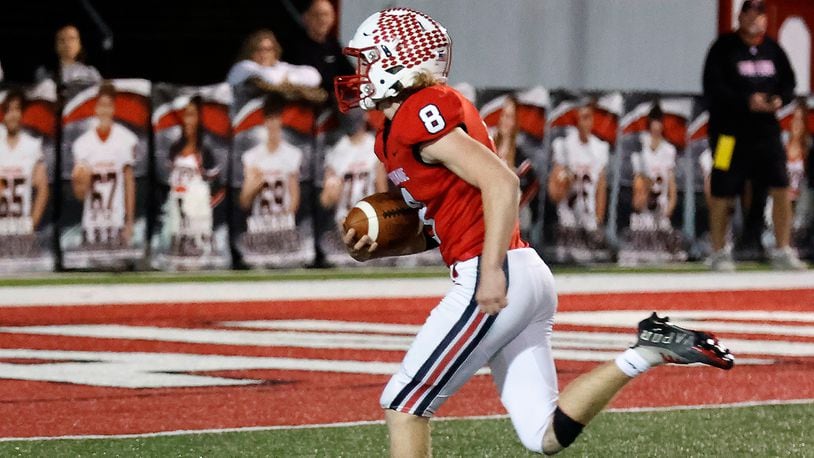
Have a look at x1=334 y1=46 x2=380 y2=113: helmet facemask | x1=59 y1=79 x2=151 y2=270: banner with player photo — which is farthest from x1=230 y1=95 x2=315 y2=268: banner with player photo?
x1=334 y1=46 x2=380 y2=113: helmet facemask

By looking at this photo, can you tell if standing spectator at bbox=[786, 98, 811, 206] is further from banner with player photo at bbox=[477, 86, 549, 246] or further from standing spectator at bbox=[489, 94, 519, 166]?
standing spectator at bbox=[489, 94, 519, 166]

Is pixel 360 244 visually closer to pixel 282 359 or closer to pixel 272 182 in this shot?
pixel 282 359

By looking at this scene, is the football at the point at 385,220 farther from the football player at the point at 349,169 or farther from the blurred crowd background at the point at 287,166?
the football player at the point at 349,169

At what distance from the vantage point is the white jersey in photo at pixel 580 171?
13320 mm

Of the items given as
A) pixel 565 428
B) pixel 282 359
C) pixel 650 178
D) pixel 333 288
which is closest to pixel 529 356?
pixel 565 428

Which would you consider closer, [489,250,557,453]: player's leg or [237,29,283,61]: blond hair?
[489,250,557,453]: player's leg

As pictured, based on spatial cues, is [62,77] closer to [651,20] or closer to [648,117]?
[648,117]

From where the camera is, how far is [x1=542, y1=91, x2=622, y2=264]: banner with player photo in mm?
13312

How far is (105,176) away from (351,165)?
1.85 m

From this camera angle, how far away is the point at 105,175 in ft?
39.4

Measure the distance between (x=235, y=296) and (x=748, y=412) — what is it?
496 cm

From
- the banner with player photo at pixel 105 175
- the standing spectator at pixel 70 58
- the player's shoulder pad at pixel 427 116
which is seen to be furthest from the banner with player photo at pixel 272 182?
the player's shoulder pad at pixel 427 116

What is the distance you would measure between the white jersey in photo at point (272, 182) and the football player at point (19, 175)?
150cm

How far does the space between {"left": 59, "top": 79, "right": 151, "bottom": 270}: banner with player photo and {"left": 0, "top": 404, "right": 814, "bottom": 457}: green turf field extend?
619 centimetres
